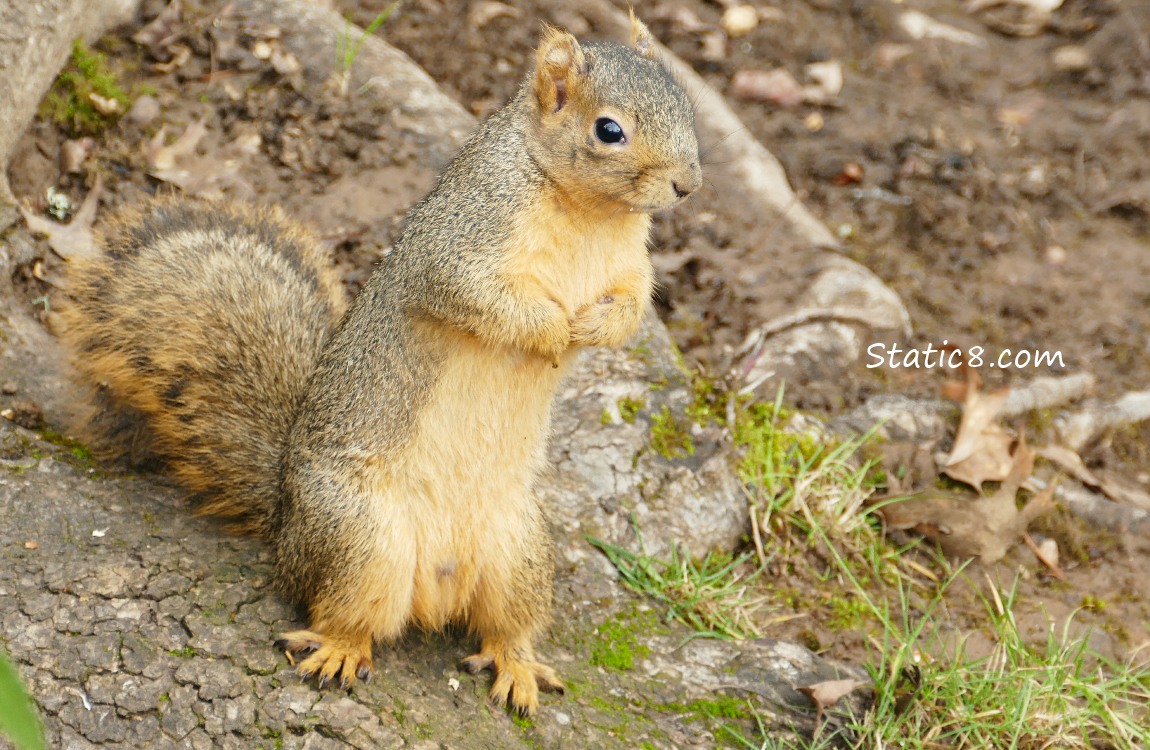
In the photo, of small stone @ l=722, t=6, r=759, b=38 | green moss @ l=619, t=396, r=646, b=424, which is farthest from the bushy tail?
small stone @ l=722, t=6, r=759, b=38

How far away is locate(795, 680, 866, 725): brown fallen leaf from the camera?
7.95ft

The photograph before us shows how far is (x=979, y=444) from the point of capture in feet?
11.4

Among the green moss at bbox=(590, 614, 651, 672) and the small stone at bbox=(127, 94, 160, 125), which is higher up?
the small stone at bbox=(127, 94, 160, 125)

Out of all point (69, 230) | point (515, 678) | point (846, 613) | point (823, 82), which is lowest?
point (846, 613)

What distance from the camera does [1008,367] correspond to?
396 centimetres

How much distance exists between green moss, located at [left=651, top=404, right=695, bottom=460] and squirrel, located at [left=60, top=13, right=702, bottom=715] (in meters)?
0.69

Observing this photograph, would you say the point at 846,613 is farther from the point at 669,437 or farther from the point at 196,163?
the point at 196,163

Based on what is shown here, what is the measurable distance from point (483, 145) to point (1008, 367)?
2497mm

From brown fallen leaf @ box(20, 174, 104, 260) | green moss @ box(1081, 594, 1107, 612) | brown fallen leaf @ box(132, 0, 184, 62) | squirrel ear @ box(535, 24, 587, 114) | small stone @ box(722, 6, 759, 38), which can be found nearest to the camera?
squirrel ear @ box(535, 24, 587, 114)

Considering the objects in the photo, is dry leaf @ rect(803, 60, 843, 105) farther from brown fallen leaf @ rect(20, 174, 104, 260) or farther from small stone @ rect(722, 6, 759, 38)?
brown fallen leaf @ rect(20, 174, 104, 260)

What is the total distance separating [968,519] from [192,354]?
7.63 ft

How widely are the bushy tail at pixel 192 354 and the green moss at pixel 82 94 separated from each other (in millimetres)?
1058

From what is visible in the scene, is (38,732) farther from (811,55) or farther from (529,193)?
(811,55)

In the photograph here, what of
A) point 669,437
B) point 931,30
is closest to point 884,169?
point 931,30
